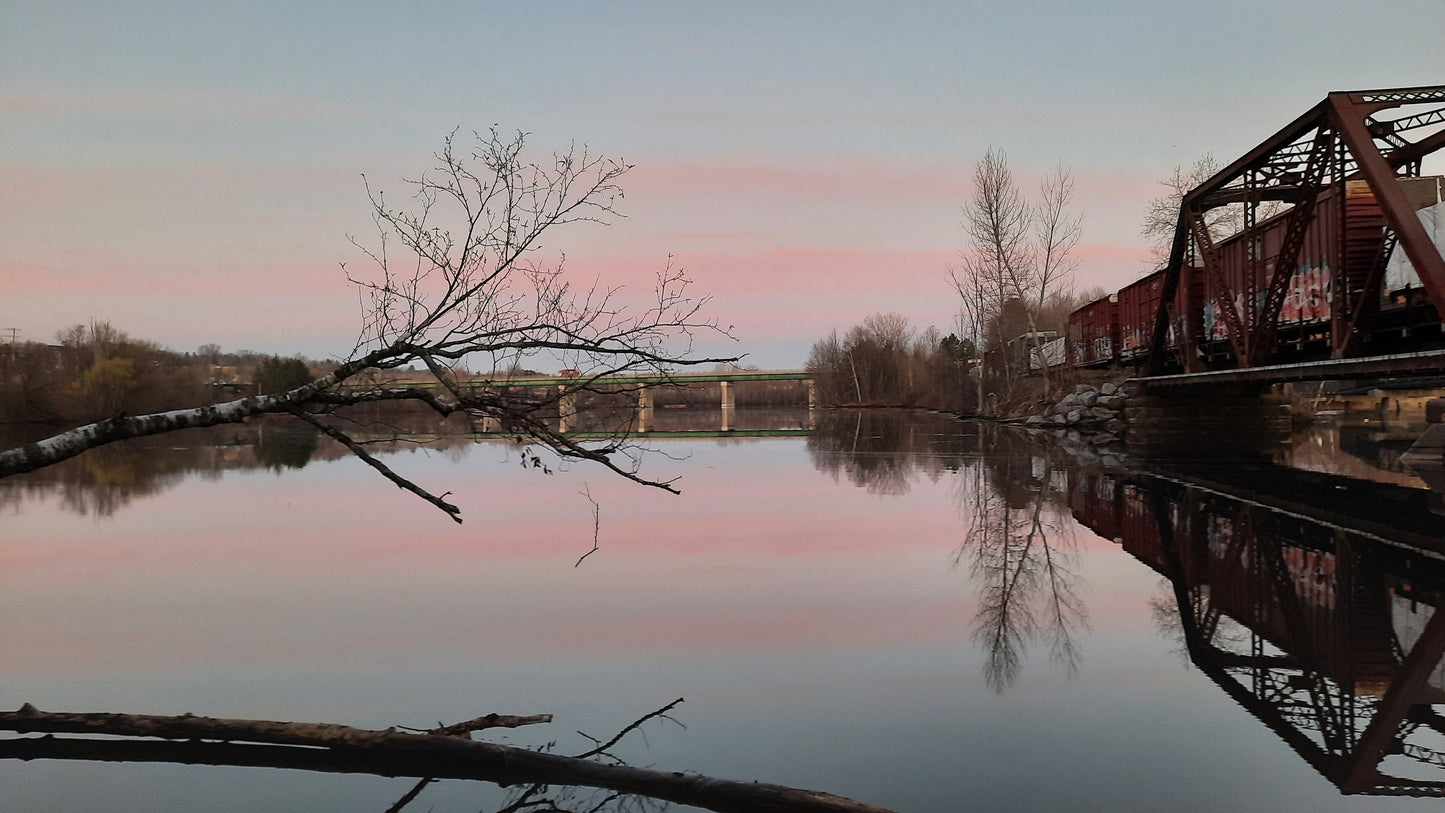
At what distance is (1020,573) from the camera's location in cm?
1184

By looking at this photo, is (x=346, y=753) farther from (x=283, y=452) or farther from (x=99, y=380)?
(x=99, y=380)

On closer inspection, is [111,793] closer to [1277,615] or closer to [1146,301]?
[1277,615]

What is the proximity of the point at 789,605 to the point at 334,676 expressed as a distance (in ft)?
14.3

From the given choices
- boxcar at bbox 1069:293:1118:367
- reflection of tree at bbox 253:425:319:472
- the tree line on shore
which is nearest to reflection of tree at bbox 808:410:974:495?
boxcar at bbox 1069:293:1118:367

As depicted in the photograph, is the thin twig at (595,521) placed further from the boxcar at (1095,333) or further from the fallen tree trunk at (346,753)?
the boxcar at (1095,333)

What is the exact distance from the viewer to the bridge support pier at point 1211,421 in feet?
105

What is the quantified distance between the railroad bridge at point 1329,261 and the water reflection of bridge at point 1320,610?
2.83 metres

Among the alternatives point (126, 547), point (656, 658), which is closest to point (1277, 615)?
point (656, 658)

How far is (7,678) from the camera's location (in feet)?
26.6

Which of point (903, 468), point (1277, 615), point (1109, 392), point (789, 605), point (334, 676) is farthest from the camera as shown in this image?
point (1109, 392)

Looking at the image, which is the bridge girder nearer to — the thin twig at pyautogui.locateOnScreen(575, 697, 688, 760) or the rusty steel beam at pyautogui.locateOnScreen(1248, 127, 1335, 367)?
the rusty steel beam at pyautogui.locateOnScreen(1248, 127, 1335, 367)

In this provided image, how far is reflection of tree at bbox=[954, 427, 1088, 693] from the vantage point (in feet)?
28.0

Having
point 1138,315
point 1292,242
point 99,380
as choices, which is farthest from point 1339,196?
point 99,380

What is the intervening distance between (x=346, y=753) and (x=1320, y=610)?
8.40 meters
